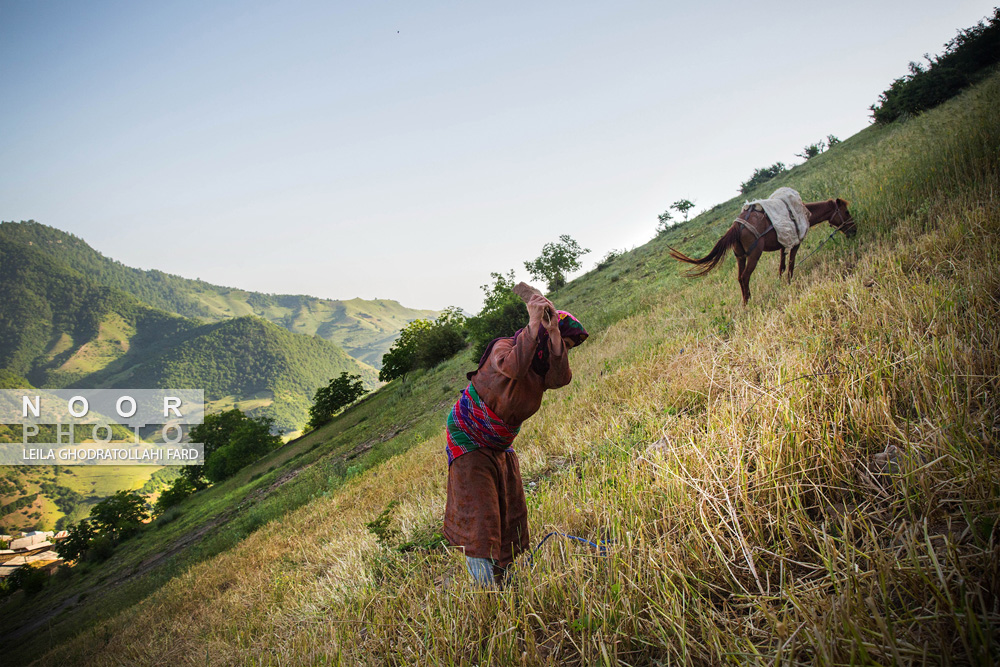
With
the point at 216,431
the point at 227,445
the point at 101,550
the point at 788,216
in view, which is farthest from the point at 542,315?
the point at 216,431

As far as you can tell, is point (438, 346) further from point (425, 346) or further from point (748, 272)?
point (748, 272)

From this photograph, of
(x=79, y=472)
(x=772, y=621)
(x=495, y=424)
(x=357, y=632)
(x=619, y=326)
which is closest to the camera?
(x=772, y=621)

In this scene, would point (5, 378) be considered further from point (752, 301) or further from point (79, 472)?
point (752, 301)

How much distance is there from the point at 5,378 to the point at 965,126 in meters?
288

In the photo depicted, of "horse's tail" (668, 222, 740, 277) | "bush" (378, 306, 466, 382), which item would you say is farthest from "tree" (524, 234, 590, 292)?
"horse's tail" (668, 222, 740, 277)

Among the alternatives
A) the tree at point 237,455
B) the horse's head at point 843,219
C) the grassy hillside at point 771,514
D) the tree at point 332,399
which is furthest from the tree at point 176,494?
the horse's head at point 843,219

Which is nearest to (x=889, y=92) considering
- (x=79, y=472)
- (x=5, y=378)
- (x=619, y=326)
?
(x=619, y=326)

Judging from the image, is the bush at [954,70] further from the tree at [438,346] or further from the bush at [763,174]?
the tree at [438,346]

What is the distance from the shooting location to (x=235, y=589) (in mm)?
6531

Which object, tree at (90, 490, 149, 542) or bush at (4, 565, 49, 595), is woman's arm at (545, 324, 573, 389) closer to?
bush at (4, 565, 49, 595)

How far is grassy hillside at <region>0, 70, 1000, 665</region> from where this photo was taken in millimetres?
1412

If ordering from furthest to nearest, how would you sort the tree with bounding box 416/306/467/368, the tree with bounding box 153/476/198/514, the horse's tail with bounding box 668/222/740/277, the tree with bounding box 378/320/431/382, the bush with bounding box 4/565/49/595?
the tree with bounding box 153/476/198/514, the tree with bounding box 378/320/431/382, the tree with bounding box 416/306/467/368, the bush with bounding box 4/565/49/595, the horse's tail with bounding box 668/222/740/277

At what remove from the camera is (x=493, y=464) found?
2875 millimetres

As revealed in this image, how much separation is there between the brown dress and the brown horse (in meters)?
5.34
